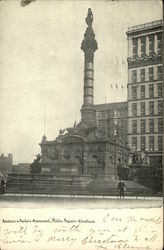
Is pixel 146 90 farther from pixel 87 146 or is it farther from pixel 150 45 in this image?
pixel 87 146

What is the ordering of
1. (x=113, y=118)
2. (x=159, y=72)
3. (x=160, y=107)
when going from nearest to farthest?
(x=160, y=107) → (x=159, y=72) → (x=113, y=118)

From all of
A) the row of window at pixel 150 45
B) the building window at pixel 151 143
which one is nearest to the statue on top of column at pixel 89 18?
the row of window at pixel 150 45

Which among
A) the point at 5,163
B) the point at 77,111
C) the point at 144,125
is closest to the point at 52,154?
the point at 77,111

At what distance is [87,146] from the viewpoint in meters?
8.20

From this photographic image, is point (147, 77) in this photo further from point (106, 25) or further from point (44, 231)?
point (44, 231)

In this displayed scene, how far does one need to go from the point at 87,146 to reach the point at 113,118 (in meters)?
1.38

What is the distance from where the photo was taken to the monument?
17.2 feet

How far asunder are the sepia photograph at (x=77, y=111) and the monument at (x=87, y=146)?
0.18ft

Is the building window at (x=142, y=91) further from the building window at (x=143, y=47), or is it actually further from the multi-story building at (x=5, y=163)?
the multi-story building at (x=5, y=163)

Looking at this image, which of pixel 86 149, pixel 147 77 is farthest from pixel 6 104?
pixel 86 149

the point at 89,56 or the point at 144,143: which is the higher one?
the point at 89,56

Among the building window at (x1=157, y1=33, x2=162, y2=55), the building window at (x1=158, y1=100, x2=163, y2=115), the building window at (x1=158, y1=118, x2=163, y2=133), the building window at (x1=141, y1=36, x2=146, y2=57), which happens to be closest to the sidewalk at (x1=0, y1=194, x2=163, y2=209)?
the building window at (x1=158, y1=118, x2=163, y2=133)

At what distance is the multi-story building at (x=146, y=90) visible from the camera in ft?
15.2

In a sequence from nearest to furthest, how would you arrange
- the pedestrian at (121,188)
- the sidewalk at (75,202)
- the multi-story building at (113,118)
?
the sidewalk at (75,202), the pedestrian at (121,188), the multi-story building at (113,118)
